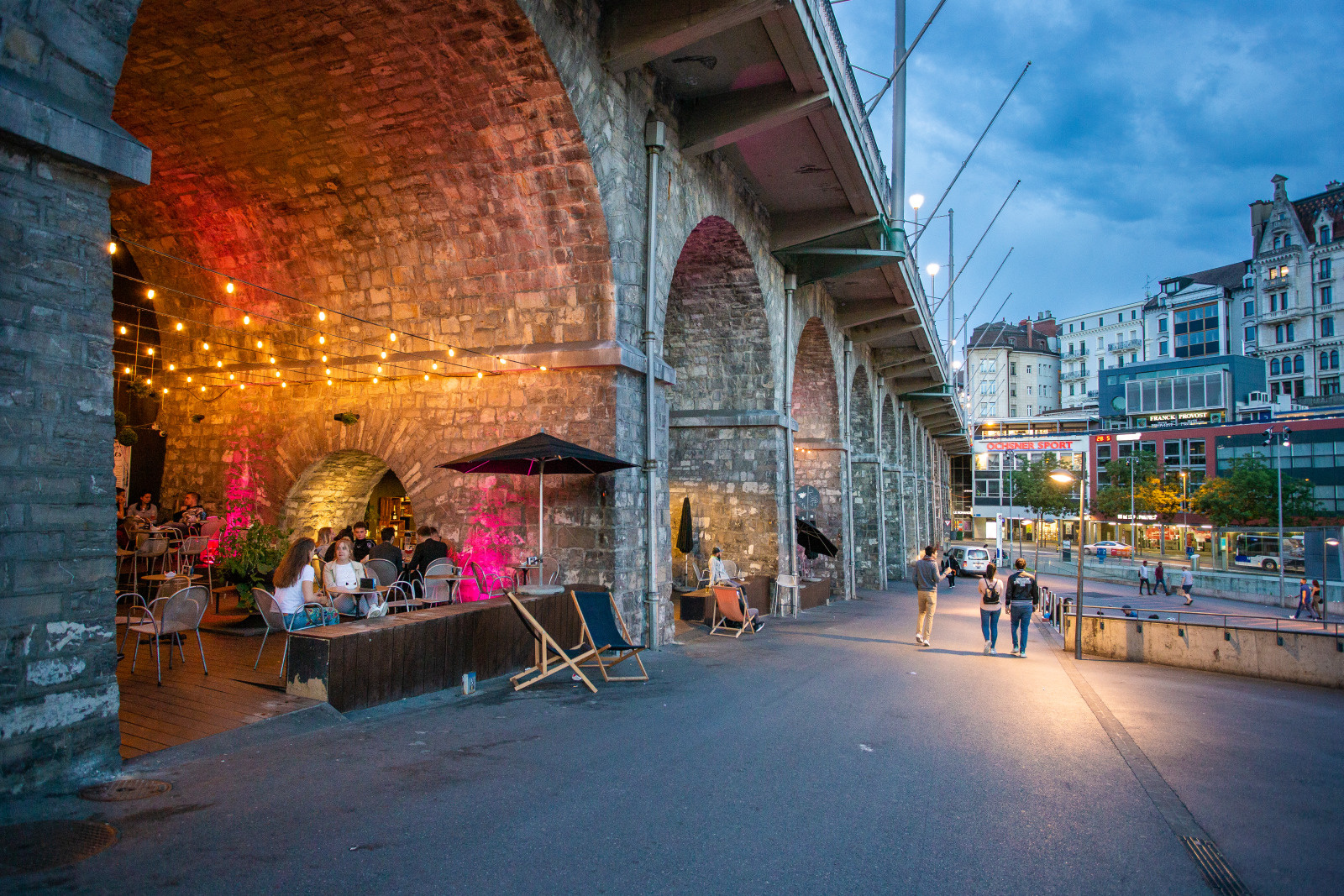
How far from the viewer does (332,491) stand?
11.5 meters

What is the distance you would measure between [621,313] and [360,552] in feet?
13.7

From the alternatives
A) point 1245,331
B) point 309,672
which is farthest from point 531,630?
point 1245,331

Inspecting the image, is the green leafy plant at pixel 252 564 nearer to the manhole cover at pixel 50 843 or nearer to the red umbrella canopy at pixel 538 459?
the red umbrella canopy at pixel 538 459

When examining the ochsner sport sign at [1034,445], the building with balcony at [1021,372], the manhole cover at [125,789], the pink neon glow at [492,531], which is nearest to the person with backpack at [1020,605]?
the pink neon glow at [492,531]

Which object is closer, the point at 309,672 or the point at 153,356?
the point at 309,672

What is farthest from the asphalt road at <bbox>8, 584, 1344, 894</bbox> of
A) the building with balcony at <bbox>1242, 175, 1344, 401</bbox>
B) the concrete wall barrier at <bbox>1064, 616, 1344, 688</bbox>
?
the building with balcony at <bbox>1242, 175, 1344, 401</bbox>

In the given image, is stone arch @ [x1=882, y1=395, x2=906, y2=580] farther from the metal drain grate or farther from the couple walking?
the metal drain grate

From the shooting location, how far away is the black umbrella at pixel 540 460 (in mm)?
7699

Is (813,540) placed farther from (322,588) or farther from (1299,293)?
(1299,293)

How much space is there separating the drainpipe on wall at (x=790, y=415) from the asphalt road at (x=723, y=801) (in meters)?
7.53

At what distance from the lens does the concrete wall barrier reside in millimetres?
10672

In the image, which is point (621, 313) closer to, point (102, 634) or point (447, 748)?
point (447, 748)

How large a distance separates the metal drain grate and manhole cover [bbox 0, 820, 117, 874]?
4.80 meters

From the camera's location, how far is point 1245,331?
210 ft
